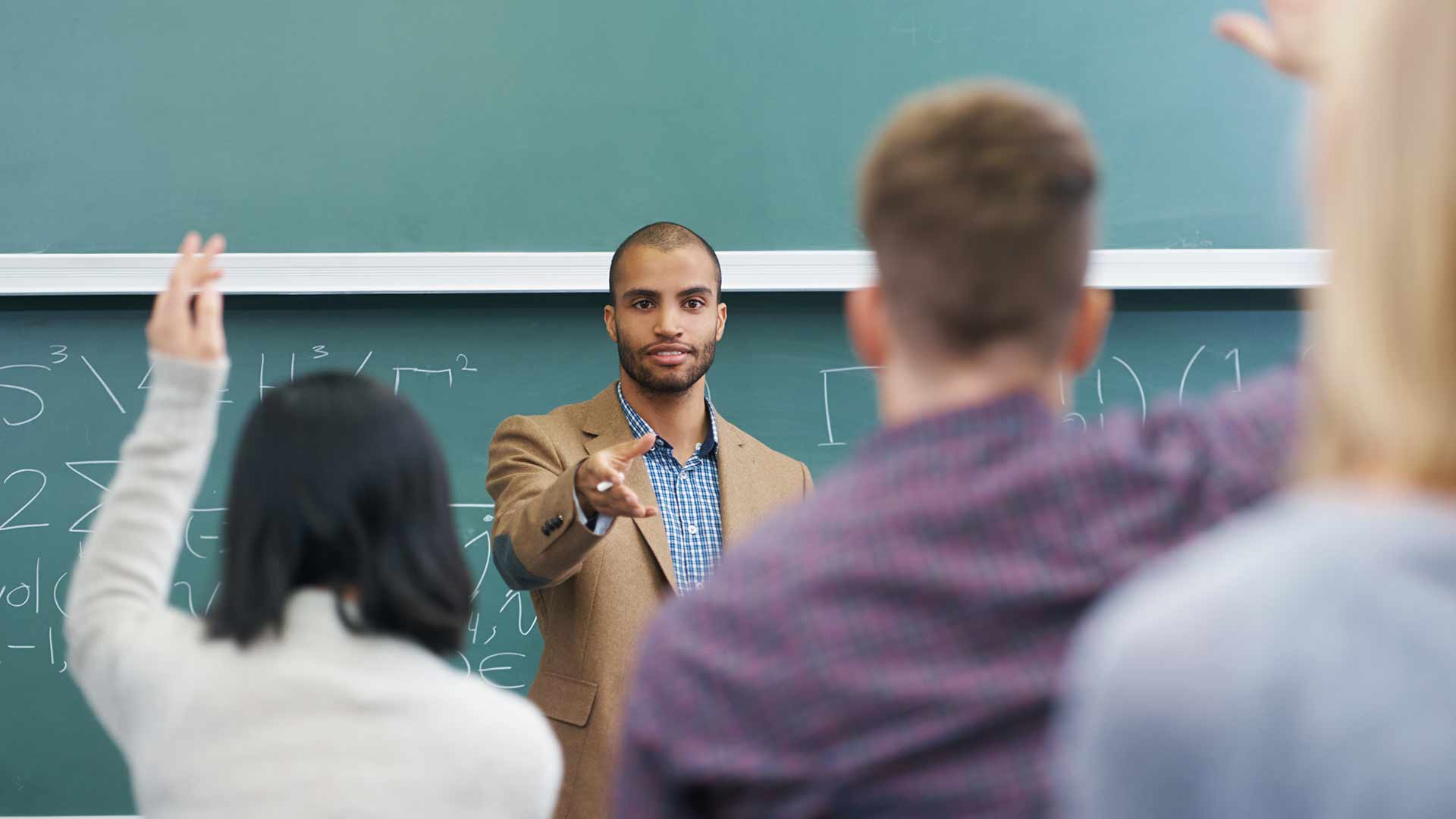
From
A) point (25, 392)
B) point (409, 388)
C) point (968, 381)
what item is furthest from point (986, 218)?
point (25, 392)

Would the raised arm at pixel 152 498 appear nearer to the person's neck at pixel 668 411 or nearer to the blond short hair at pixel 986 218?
the blond short hair at pixel 986 218

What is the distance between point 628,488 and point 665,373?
1.54ft

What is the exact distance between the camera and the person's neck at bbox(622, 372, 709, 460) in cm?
252

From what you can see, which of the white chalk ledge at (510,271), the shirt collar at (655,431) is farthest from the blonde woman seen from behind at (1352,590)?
the white chalk ledge at (510,271)

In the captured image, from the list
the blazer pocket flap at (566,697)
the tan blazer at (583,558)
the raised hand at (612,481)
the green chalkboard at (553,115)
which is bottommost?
the blazer pocket flap at (566,697)

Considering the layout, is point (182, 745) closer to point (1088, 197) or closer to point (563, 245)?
point (1088, 197)

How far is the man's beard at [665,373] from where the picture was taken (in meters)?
2.47

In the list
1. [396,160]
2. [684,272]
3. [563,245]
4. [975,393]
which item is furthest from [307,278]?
[975,393]

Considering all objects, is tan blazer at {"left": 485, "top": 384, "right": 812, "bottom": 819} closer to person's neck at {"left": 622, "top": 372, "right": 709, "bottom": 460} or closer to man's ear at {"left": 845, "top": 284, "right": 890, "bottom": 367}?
person's neck at {"left": 622, "top": 372, "right": 709, "bottom": 460}

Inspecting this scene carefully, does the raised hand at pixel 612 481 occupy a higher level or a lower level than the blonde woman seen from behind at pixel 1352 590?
lower

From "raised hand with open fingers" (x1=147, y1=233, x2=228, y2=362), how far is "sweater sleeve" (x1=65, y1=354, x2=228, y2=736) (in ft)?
0.04

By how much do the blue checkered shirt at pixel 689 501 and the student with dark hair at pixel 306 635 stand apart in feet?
3.94

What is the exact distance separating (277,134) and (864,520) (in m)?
2.49

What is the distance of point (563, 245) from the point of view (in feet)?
9.34
